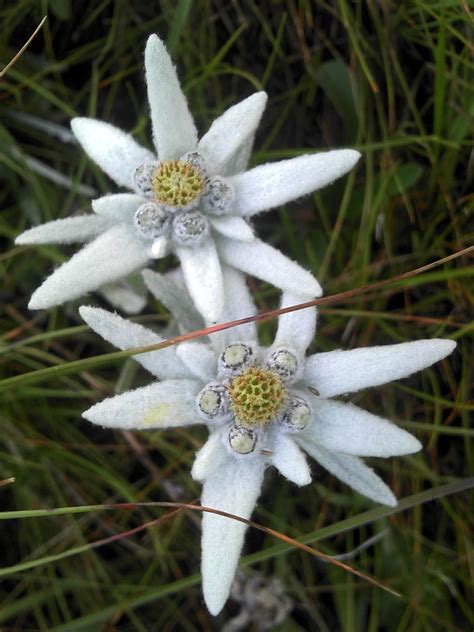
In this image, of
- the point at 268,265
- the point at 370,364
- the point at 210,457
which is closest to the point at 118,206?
the point at 268,265

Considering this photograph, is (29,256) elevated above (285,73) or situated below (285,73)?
below

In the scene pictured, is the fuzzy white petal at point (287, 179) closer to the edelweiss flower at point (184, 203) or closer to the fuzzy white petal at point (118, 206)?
the edelweiss flower at point (184, 203)

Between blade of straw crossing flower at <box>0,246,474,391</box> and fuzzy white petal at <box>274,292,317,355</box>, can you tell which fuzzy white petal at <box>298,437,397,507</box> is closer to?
fuzzy white petal at <box>274,292,317,355</box>

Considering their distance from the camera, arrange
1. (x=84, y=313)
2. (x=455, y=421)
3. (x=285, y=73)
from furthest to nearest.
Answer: (x=285, y=73)
(x=455, y=421)
(x=84, y=313)

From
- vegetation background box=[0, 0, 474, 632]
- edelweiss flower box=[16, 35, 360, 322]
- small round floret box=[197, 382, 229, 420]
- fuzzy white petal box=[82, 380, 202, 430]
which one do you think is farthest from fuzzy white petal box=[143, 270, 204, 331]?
vegetation background box=[0, 0, 474, 632]

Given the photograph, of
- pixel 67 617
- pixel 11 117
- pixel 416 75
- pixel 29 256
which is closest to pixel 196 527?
pixel 67 617

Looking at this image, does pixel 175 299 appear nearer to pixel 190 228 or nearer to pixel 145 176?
pixel 190 228

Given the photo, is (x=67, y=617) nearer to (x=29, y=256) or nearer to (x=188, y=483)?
(x=188, y=483)

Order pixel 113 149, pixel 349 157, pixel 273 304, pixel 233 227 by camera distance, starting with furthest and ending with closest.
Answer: pixel 273 304 < pixel 113 149 < pixel 233 227 < pixel 349 157
